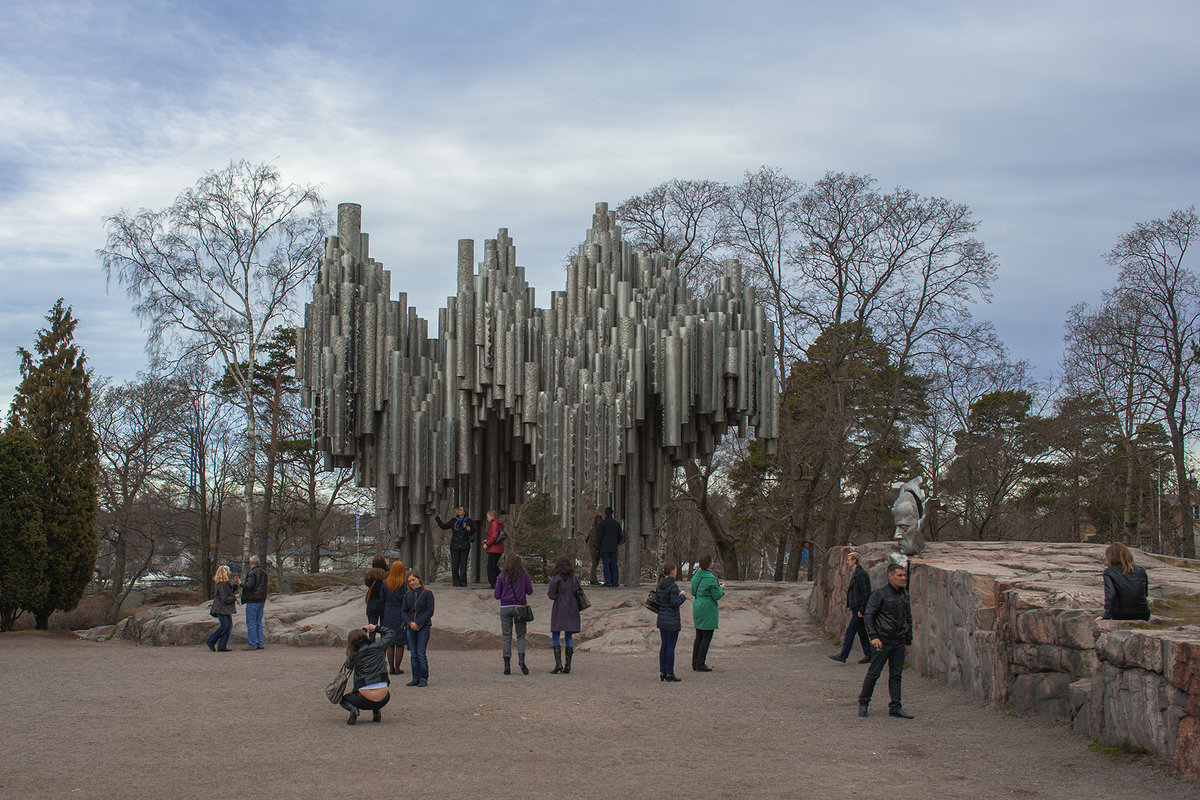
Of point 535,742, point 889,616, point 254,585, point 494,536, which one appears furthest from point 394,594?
point 494,536

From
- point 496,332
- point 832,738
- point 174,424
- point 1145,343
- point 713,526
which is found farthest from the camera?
point 174,424

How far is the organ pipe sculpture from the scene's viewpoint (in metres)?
18.7

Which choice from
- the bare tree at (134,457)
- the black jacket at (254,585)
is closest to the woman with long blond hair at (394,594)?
the black jacket at (254,585)

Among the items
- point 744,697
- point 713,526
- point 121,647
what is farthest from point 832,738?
point 713,526

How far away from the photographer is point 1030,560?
44.5 ft

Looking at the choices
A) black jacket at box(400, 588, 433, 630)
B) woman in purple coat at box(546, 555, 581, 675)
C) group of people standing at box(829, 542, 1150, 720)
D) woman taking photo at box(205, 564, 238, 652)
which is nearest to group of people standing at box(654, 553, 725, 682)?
woman in purple coat at box(546, 555, 581, 675)

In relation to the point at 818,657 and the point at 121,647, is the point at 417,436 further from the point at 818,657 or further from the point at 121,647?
the point at 818,657

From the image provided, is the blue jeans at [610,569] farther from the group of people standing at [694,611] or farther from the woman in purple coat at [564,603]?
the woman in purple coat at [564,603]

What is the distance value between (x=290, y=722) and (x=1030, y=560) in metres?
9.27

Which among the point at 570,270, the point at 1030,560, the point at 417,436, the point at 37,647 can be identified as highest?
the point at 570,270

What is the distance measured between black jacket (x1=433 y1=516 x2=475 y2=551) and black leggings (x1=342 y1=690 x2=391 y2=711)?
31.9ft

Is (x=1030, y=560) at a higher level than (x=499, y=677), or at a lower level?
higher

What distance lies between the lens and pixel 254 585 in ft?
53.1

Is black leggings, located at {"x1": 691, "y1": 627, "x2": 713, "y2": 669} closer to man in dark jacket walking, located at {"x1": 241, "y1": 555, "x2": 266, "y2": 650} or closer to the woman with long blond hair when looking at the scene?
the woman with long blond hair
